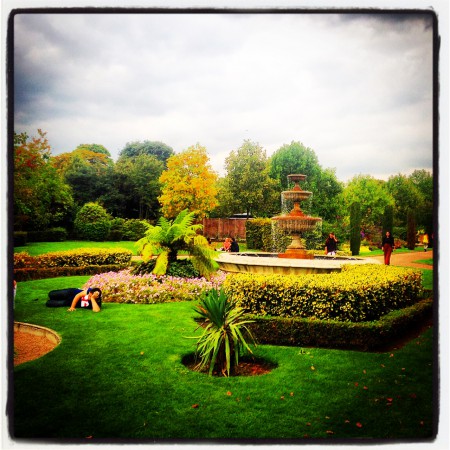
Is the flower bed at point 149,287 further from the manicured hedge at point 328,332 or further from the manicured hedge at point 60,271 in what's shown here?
the manicured hedge at point 328,332

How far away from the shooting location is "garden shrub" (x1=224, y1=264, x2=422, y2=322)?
18.3 feet

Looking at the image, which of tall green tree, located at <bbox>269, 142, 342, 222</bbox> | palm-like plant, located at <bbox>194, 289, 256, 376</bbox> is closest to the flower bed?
palm-like plant, located at <bbox>194, 289, 256, 376</bbox>

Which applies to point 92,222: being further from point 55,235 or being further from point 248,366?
point 248,366

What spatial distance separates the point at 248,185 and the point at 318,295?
19.7m

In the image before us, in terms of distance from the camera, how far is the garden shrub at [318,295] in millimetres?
5574

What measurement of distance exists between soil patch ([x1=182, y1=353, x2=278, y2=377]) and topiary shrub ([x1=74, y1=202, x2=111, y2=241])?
1223 centimetres

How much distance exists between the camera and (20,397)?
3635 millimetres

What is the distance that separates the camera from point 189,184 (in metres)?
18.1

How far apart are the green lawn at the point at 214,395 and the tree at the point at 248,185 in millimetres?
19791

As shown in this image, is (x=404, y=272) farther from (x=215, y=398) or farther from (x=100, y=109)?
(x=100, y=109)

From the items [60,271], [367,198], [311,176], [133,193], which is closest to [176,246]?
[60,271]

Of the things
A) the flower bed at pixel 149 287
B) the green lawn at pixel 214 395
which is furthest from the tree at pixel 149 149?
the green lawn at pixel 214 395

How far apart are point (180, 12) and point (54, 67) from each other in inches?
59.9

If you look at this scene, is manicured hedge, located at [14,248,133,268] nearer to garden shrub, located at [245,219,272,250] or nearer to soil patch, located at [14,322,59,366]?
soil patch, located at [14,322,59,366]
